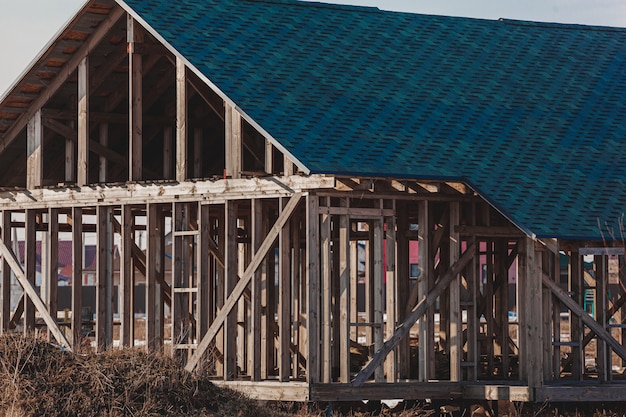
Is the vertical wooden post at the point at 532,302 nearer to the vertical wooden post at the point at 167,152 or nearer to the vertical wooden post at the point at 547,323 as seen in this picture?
the vertical wooden post at the point at 547,323

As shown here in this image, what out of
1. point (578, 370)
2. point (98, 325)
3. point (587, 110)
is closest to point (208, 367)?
point (98, 325)

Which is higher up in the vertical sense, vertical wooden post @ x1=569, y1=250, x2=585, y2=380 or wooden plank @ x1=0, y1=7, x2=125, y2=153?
wooden plank @ x1=0, y1=7, x2=125, y2=153

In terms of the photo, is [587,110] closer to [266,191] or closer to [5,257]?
[266,191]

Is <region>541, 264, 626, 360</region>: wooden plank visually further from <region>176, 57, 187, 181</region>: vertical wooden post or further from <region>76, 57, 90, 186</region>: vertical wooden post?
<region>76, 57, 90, 186</region>: vertical wooden post

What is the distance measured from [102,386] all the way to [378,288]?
22.3ft

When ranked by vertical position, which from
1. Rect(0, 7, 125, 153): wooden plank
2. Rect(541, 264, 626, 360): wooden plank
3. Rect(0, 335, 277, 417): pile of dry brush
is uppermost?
Rect(0, 7, 125, 153): wooden plank

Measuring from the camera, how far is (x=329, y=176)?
81.4ft

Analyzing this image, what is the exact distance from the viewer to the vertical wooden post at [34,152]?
3155 centimetres

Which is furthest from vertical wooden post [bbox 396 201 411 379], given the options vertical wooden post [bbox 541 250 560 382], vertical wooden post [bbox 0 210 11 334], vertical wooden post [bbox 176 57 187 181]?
vertical wooden post [bbox 0 210 11 334]

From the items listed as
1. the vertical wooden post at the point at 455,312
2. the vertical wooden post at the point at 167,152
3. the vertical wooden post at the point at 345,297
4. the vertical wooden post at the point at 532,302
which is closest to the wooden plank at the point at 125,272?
the vertical wooden post at the point at 167,152

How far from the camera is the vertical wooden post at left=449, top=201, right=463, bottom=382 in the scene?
87.6 ft

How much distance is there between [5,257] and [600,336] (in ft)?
44.5

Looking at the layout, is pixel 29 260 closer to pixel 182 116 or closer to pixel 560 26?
pixel 182 116

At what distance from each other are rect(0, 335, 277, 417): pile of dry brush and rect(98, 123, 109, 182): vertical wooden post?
10102 millimetres
